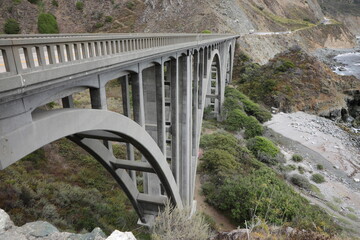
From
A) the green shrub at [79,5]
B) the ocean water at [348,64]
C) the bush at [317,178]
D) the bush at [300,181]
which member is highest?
the green shrub at [79,5]

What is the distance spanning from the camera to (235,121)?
27.3 meters

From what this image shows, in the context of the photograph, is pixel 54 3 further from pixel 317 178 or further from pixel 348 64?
pixel 348 64

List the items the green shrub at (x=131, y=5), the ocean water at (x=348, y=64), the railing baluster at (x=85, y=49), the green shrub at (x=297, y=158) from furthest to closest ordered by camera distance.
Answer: the ocean water at (x=348, y=64) < the green shrub at (x=131, y=5) < the green shrub at (x=297, y=158) < the railing baluster at (x=85, y=49)

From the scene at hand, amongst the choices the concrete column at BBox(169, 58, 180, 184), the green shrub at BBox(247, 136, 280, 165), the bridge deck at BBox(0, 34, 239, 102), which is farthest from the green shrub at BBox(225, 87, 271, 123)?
the bridge deck at BBox(0, 34, 239, 102)

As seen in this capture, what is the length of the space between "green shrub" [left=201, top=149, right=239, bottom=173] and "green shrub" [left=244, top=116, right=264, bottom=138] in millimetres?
8072

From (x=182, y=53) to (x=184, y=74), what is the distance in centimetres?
88

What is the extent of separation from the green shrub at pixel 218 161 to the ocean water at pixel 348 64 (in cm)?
5175

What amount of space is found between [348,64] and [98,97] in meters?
80.5

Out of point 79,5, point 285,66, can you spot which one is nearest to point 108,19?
point 79,5

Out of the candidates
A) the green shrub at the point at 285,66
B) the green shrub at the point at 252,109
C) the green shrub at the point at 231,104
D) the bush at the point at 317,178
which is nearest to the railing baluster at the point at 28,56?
the bush at the point at 317,178

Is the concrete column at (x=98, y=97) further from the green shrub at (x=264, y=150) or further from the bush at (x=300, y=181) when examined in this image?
the green shrub at (x=264, y=150)

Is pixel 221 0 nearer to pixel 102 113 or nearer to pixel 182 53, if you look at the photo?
pixel 182 53

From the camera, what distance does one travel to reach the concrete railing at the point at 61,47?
9.26 feet

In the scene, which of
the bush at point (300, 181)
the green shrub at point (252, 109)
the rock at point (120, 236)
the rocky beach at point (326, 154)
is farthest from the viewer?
the green shrub at point (252, 109)
